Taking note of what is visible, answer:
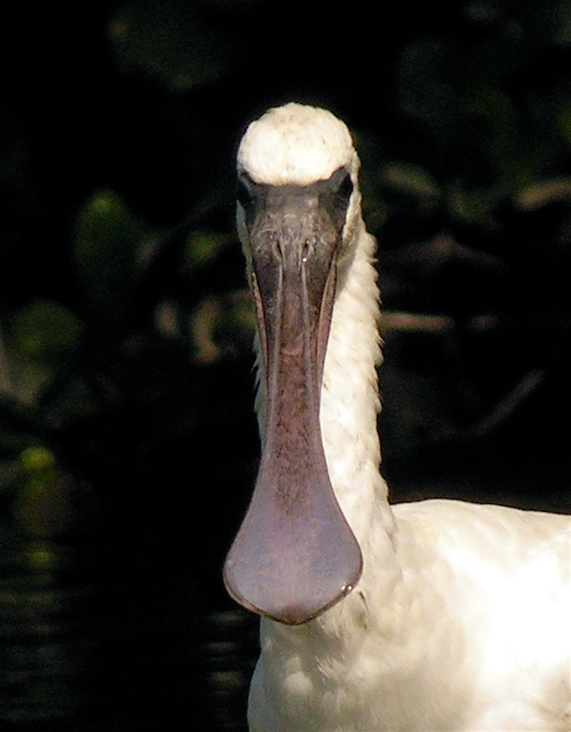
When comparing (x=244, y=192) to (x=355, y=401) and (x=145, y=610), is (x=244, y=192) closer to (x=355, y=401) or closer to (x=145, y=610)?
(x=355, y=401)

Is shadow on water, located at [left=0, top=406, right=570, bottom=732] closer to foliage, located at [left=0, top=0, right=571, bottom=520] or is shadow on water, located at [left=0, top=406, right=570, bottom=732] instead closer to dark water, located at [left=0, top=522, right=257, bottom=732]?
dark water, located at [left=0, top=522, right=257, bottom=732]

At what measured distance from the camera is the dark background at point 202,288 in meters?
5.90

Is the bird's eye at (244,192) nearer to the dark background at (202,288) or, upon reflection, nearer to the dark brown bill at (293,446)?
the dark brown bill at (293,446)

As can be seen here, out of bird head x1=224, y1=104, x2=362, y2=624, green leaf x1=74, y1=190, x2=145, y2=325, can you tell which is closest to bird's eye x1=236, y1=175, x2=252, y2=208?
bird head x1=224, y1=104, x2=362, y2=624

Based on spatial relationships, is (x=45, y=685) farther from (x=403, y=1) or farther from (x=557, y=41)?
(x=403, y=1)

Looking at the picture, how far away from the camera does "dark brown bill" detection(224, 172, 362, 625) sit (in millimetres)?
3117

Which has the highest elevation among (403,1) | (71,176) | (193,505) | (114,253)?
(403,1)

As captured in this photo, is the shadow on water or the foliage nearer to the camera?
the shadow on water

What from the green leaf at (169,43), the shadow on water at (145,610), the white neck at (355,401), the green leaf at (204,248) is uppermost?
the white neck at (355,401)

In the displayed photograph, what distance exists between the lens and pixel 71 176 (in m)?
8.68

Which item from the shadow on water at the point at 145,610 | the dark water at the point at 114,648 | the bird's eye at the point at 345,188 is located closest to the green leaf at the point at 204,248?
the shadow on water at the point at 145,610

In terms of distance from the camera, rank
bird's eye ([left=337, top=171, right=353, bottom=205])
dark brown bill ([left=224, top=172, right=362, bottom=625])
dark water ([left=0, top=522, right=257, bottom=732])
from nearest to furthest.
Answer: dark brown bill ([left=224, top=172, right=362, bottom=625]) < bird's eye ([left=337, top=171, right=353, bottom=205]) < dark water ([left=0, top=522, right=257, bottom=732])

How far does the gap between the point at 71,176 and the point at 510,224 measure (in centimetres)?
240

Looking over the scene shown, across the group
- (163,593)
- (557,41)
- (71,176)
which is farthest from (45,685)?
(71,176)
